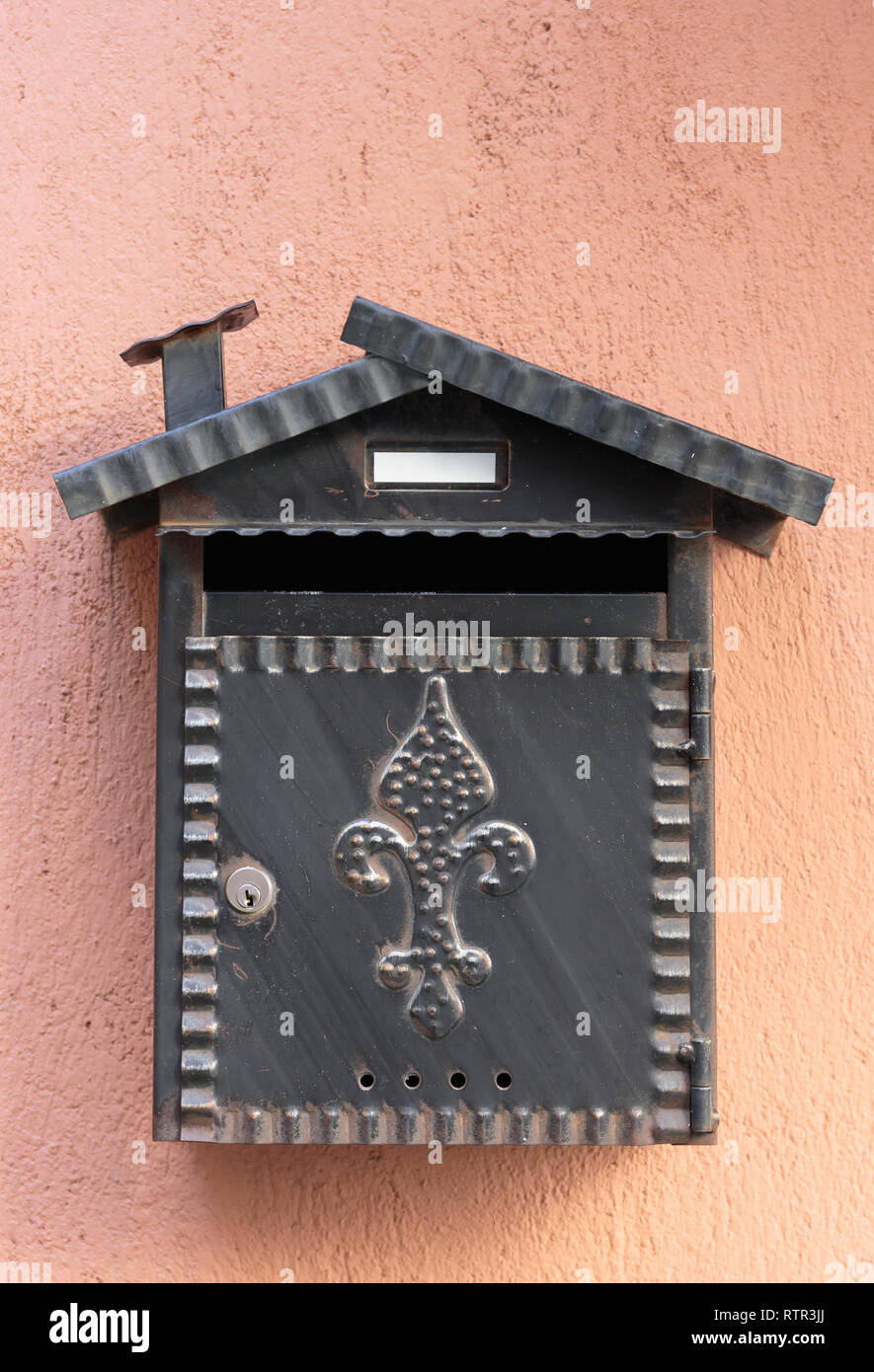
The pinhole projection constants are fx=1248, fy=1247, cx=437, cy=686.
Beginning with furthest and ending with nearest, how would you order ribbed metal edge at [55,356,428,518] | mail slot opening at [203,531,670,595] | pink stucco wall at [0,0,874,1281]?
pink stucco wall at [0,0,874,1281]
mail slot opening at [203,531,670,595]
ribbed metal edge at [55,356,428,518]

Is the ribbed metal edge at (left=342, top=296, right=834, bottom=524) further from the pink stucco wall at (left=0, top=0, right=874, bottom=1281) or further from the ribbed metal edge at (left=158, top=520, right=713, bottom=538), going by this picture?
the pink stucco wall at (left=0, top=0, right=874, bottom=1281)

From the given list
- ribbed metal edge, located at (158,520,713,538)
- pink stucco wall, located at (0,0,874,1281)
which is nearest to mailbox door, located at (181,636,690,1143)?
ribbed metal edge, located at (158,520,713,538)

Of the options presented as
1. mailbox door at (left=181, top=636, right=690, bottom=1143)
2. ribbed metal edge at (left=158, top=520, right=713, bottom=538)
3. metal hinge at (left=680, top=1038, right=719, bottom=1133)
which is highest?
ribbed metal edge at (left=158, top=520, right=713, bottom=538)

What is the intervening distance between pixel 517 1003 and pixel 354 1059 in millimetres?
190

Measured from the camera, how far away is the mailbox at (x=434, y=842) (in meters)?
1.37

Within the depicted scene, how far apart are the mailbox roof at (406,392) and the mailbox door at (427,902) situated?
197 mm

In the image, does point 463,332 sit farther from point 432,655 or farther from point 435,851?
point 435,851

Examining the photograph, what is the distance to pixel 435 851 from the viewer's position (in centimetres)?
138

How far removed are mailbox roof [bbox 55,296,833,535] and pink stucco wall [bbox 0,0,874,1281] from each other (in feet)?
1.32

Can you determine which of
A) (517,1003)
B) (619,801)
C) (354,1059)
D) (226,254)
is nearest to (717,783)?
(619,801)

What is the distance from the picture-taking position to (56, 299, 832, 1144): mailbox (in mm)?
1372

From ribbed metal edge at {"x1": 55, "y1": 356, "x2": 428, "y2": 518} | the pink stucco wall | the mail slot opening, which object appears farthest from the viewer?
the pink stucco wall

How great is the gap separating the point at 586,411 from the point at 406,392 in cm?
20

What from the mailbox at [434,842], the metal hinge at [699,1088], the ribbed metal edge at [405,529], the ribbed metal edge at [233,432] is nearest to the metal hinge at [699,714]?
the mailbox at [434,842]
